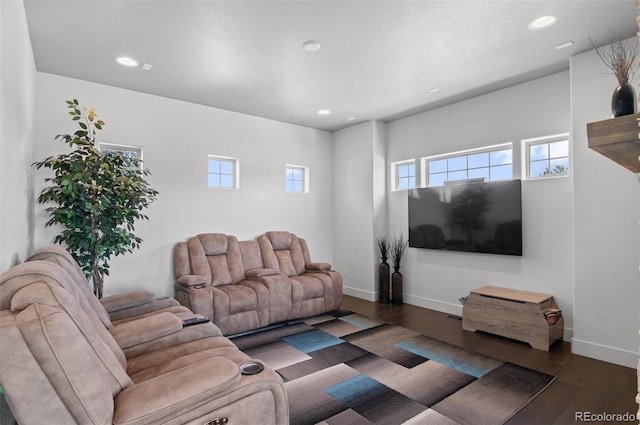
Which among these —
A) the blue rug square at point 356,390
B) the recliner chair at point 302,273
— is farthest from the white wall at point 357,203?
the blue rug square at point 356,390

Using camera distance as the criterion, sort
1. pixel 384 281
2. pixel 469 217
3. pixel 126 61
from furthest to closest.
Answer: pixel 384 281, pixel 469 217, pixel 126 61

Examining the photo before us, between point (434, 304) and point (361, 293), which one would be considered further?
point (361, 293)

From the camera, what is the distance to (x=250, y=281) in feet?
14.1

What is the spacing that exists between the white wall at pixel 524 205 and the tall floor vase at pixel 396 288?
0.47ft

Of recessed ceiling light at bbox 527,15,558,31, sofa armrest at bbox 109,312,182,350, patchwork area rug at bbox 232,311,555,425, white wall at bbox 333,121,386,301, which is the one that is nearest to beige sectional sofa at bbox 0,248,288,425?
sofa armrest at bbox 109,312,182,350

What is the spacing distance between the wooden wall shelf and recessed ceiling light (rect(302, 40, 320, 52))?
7.93 ft

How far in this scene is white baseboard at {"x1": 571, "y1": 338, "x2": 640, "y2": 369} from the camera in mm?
2848

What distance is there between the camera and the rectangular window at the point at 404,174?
5168mm

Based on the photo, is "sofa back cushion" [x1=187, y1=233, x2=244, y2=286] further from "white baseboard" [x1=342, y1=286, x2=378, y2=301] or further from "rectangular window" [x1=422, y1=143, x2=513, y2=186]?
"rectangular window" [x1=422, y1=143, x2=513, y2=186]

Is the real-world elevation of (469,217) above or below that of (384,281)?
above

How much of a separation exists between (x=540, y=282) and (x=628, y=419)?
169cm

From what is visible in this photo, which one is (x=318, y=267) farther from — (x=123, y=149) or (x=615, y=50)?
(x=615, y=50)

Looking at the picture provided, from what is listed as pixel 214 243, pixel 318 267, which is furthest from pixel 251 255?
pixel 318 267

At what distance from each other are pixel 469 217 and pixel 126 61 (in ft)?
14.0
